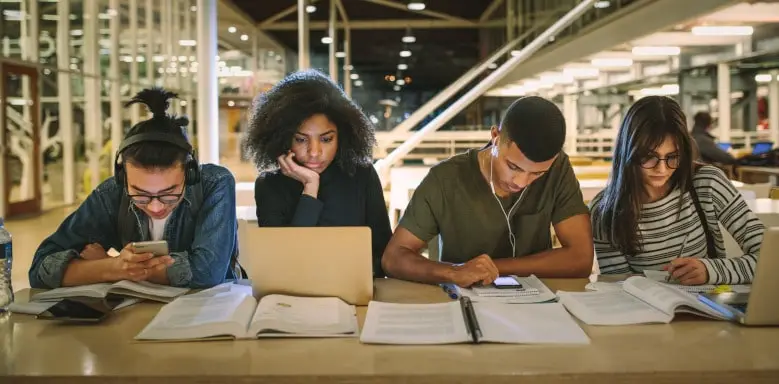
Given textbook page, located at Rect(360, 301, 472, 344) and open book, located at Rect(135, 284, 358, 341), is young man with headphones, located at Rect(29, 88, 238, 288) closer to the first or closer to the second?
open book, located at Rect(135, 284, 358, 341)

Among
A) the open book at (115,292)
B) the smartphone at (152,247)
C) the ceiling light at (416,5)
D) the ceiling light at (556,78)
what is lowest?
the open book at (115,292)

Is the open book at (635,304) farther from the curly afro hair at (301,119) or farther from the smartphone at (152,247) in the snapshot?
the smartphone at (152,247)

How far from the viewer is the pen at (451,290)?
1801 millimetres

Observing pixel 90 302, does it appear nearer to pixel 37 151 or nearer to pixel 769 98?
pixel 37 151

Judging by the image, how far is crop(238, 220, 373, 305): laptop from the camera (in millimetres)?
1696

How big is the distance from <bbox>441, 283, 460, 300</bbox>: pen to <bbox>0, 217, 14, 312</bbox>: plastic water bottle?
3.45 ft

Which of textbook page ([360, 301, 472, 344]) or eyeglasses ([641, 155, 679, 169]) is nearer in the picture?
textbook page ([360, 301, 472, 344])

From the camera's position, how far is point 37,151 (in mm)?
10781

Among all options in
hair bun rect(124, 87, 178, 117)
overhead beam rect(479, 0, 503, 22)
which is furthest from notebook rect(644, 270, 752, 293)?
overhead beam rect(479, 0, 503, 22)

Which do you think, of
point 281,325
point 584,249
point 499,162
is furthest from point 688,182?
point 281,325

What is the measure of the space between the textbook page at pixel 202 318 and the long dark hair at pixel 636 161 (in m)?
1.15

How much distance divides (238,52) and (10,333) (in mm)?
18820

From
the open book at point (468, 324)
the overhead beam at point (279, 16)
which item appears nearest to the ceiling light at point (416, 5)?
the overhead beam at point (279, 16)

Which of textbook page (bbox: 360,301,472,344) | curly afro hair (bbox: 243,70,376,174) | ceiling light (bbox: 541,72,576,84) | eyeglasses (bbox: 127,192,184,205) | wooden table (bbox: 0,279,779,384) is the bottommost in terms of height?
wooden table (bbox: 0,279,779,384)
